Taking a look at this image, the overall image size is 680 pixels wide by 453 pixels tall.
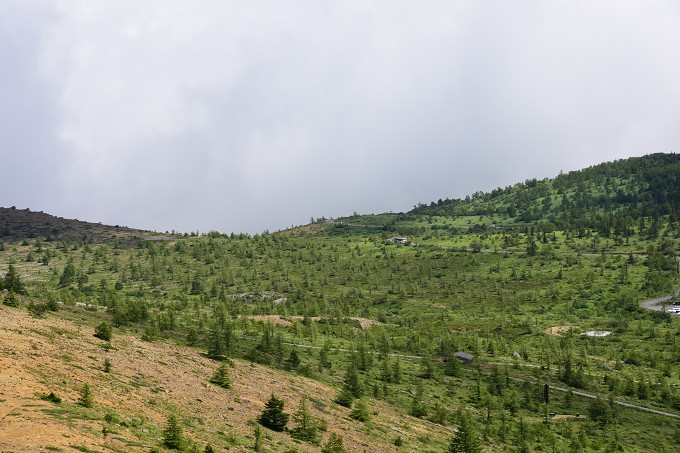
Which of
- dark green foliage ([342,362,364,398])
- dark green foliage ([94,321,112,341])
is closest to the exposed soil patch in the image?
dark green foliage ([342,362,364,398])

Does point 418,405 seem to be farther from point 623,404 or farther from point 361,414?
point 623,404

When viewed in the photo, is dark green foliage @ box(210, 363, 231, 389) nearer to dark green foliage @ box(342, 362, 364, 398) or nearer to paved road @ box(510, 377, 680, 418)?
dark green foliage @ box(342, 362, 364, 398)

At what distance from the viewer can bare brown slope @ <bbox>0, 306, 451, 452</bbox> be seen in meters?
28.2

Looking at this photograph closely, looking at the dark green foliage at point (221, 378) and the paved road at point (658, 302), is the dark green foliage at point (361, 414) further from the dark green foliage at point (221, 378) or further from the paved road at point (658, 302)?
Answer: the paved road at point (658, 302)

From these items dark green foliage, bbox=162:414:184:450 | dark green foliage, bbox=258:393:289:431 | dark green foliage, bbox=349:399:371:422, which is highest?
dark green foliage, bbox=162:414:184:450

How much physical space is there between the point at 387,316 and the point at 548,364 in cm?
5986

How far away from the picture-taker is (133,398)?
37938 millimetres

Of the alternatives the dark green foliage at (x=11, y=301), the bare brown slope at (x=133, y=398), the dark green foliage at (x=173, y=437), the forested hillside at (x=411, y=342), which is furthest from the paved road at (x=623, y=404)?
the dark green foliage at (x=11, y=301)

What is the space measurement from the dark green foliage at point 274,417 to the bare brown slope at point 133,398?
92 cm

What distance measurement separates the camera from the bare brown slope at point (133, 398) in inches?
1112

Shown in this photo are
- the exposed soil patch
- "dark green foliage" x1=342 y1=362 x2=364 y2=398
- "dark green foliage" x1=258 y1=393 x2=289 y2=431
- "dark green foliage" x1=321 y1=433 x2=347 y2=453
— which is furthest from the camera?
the exposed soil patch

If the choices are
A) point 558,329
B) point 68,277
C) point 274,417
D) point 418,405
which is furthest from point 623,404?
point 68,277

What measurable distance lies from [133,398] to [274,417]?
35.6 ft

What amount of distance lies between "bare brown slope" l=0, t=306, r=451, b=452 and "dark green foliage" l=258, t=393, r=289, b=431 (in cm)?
92
